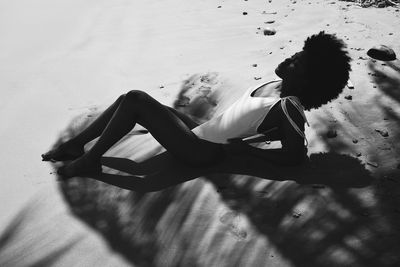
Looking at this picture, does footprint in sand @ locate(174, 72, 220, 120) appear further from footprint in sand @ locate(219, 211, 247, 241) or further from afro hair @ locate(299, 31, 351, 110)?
footprint in sand @ locate(219, 211, 247, 241)

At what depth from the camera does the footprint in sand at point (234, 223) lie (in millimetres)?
2541

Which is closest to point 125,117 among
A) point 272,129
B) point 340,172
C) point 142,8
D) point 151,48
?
point 272,129

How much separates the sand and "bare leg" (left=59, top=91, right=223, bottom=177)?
0.18 m

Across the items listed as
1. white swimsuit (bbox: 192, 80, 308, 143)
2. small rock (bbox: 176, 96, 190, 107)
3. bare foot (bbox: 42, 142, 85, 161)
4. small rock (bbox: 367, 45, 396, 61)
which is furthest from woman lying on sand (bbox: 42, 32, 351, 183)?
small rock (bbox: 367, 45, 396, 61)

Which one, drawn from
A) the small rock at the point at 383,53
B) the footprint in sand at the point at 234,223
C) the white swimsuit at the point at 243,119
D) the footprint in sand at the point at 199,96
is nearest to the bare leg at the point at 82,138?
the white swimsuit at the point at 243,119

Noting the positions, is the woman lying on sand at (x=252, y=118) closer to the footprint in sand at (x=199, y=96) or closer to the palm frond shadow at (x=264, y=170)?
the palm frond shadow at (x=264, y=170)

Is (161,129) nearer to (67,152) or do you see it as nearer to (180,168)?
(180,168)

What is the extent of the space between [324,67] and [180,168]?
1.18m

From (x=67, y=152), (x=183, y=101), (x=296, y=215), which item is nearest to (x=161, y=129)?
(x=67, y=152)

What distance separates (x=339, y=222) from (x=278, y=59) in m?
2.45

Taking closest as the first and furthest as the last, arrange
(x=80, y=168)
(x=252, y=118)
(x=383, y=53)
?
(x=252, y=118) < (x=80, y=168) < (x=383, y=53)

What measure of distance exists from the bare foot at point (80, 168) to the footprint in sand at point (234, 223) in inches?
40.9

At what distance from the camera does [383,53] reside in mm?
4191

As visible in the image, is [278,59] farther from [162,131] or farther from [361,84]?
[162,131]
